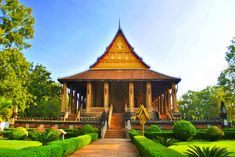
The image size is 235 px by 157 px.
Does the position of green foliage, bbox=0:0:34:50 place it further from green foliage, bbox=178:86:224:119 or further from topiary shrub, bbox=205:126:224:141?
green foliage, bbox=178:86:224:119

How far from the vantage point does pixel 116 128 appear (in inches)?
867

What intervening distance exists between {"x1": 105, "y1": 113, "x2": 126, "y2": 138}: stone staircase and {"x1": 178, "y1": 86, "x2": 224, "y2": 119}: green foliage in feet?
102

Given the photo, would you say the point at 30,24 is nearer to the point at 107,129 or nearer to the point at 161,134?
the point at 107,129

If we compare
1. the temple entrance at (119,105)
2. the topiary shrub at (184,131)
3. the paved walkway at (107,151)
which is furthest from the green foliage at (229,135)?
the temple entrance at (119,105)

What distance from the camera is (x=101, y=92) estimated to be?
33469 mm

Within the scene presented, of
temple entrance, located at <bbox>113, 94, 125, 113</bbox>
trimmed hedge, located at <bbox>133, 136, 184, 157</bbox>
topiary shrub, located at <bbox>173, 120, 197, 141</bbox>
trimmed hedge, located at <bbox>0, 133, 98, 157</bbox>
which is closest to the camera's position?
trimmed hedge, located at <bbox>0, 133, 98, 157</bbox>

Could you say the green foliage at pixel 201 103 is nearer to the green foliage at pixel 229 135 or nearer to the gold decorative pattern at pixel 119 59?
the gold decorative pattern at pixel 119 59

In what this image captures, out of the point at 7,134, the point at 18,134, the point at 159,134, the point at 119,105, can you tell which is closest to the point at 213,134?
the point at 159,134

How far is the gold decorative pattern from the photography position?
108 ft

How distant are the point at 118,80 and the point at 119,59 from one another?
529cm

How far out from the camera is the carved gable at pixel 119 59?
32844 millimetres

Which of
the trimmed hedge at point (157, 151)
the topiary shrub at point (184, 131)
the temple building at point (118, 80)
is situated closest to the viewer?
the trimmed hedge at point (157, 151)

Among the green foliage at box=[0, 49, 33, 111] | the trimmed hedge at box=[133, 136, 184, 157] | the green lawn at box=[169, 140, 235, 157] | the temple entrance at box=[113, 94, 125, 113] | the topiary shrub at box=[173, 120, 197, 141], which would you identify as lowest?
the green lawn at box=[169, 140, 235, 157]

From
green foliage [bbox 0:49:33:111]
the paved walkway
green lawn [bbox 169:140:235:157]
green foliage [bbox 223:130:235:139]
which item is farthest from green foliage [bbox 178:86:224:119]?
the paved walkway
